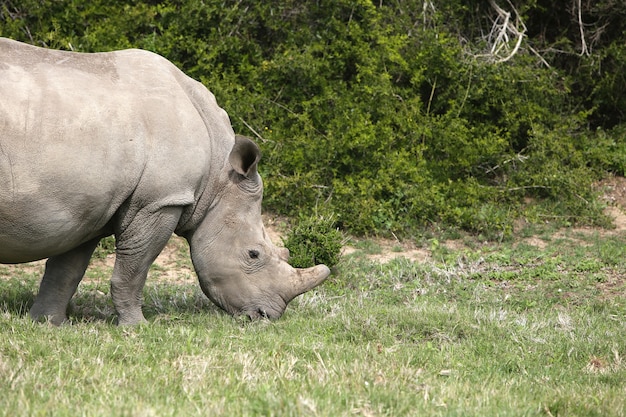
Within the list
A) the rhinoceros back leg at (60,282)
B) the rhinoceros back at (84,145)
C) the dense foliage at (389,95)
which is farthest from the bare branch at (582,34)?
the rhinoceros back leg at (60,282)

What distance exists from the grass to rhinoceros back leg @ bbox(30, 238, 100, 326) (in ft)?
0.59

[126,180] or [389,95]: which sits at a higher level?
[126,180]

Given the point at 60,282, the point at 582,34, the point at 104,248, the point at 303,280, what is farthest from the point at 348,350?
the point at 582,34

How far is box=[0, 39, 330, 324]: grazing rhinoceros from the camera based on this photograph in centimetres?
633

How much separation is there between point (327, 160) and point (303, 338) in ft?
19.4

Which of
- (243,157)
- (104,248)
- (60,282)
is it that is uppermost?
(243,157)

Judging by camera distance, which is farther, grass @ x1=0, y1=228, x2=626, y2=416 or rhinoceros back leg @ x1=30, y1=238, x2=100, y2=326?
rhinoceros back leg @ x1=30, y1=238, x2=100, y2=326

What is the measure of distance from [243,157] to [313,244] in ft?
9.36

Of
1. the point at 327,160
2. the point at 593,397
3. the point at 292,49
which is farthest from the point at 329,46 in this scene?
the point at 593,397

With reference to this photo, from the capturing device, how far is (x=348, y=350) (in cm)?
628

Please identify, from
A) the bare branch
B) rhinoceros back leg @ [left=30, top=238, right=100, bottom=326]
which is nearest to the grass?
rhinoceros back leg @ [left=30, top=238, right=100, bottom=326]

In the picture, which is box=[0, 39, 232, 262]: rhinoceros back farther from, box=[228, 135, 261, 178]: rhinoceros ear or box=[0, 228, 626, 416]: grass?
box=[0, 228, 626, 416]: grass

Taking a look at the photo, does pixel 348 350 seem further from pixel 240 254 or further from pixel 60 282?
pixel 60 282

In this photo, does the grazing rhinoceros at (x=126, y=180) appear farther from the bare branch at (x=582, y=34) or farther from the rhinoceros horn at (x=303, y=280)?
the bare branch at (x=582, y=34)
